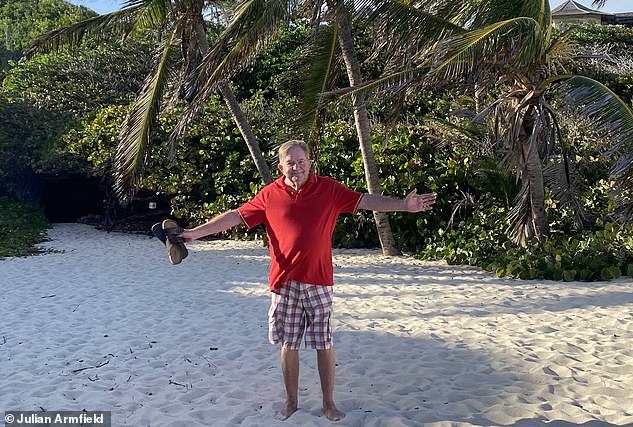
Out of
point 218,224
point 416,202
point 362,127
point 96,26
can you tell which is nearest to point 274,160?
point 362,127

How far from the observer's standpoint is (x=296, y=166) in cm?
358

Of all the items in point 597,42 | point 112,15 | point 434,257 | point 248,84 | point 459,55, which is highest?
point 597,42

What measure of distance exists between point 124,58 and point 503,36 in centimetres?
1308

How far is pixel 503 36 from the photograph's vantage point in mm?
6441

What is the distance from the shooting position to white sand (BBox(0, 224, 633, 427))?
3926mm

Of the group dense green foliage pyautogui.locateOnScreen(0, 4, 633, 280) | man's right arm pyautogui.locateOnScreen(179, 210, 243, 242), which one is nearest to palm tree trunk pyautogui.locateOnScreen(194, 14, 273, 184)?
dense green foliage pyautogui.locateOnScreen(0, 4, 633, 280)

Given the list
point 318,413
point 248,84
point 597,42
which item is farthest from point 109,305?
point 597,42

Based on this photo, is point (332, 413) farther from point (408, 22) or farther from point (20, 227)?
point (20, 227)

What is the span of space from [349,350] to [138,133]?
16.7 ft

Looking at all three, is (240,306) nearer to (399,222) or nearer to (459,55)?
(459,55)

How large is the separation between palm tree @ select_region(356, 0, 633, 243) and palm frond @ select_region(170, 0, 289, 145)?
1.40 meters

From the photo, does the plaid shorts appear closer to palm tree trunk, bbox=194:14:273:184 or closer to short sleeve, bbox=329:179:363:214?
short sleeve, bbox=329:179:363:214

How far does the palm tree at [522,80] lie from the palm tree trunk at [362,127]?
47.9 inches

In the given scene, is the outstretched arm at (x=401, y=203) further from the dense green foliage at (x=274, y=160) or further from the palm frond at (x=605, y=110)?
the dense green foliage at (x=274, y=160)
